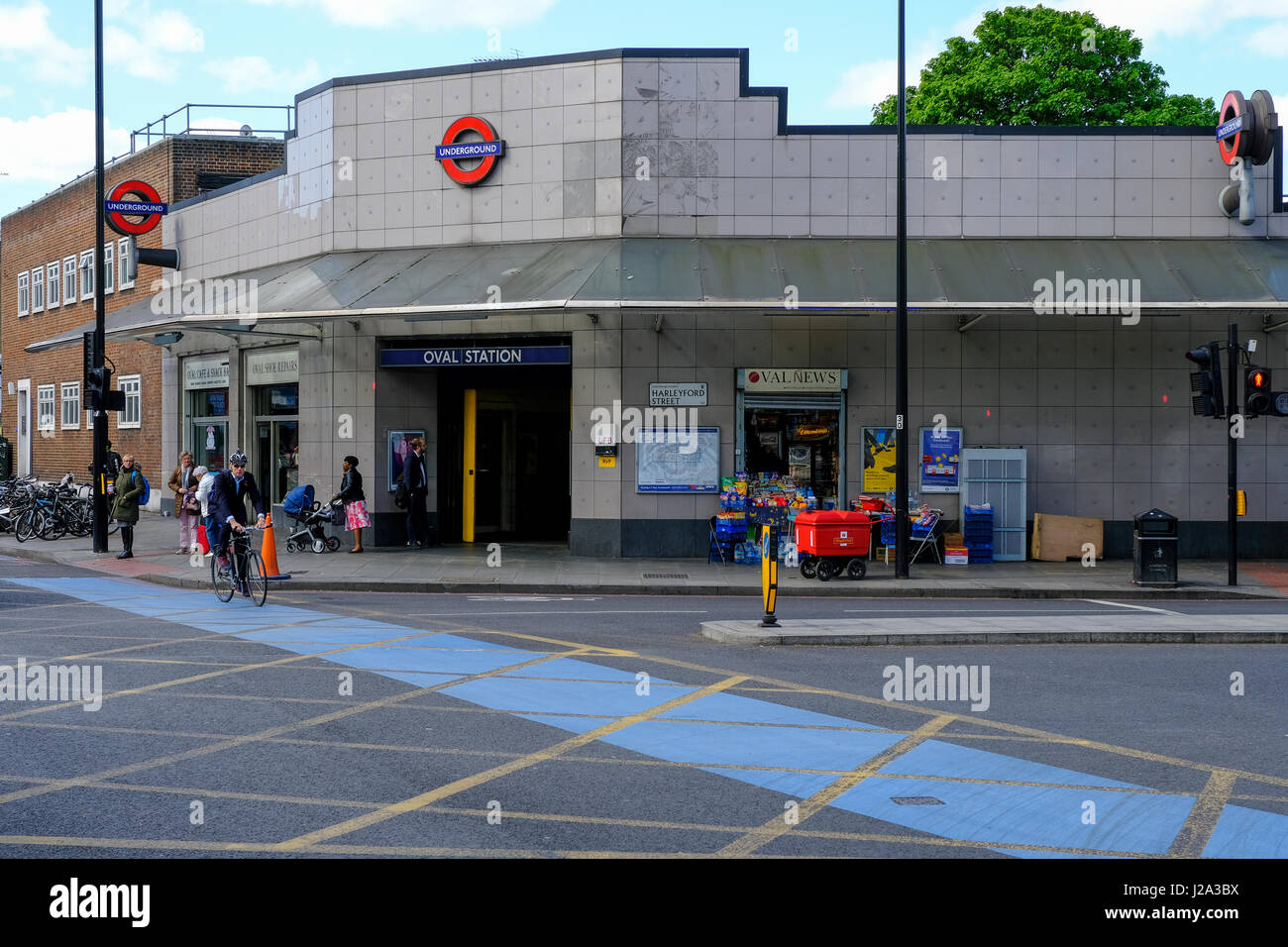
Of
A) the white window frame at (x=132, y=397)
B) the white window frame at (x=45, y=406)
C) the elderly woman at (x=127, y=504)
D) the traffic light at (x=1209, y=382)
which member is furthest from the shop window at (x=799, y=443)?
the white window frame at (x=45, y=406)

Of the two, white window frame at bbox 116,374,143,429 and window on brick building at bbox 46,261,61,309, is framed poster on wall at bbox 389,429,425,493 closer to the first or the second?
white window frame at bbox 116,374,143,429

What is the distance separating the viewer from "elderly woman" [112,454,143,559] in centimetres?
2078

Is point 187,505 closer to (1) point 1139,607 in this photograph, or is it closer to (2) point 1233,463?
(1) point 1139,607

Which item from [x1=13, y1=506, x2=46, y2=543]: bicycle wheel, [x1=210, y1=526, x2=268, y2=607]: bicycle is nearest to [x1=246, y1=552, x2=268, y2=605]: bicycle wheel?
[x1=210, y1=526, x2=268, y2=607]: bicycle

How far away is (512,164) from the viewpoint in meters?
21.5

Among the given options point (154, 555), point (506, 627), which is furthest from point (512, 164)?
point (506, 627)

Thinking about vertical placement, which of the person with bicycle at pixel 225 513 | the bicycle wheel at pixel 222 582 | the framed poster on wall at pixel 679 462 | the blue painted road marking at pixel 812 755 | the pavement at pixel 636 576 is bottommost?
the blue painted road marking at pixel 812 755

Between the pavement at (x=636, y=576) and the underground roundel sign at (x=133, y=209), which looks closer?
the pavement at (x=636, y=576)

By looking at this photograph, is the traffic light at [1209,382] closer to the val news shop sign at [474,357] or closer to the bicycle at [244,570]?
the val news shop sign at [474,357]

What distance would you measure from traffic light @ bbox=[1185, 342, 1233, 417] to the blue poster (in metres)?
4.19

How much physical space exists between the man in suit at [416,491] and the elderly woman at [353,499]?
0.81 meters

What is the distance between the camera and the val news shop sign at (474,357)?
69.3ft
